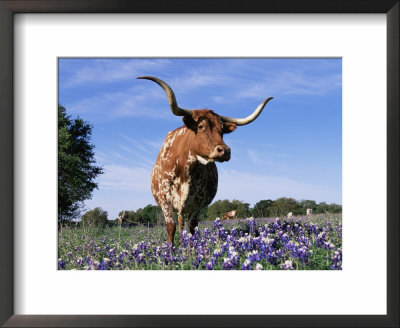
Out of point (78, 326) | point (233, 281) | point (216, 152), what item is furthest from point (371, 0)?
point (78, 326)

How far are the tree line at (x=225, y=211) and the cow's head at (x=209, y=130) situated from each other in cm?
83

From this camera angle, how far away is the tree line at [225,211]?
6.08 m

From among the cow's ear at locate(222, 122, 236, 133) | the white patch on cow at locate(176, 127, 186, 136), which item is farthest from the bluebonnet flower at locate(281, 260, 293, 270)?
the white patch on cow at locate(176, 127, 186, 136)

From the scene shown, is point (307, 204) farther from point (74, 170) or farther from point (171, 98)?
point (74, 170)

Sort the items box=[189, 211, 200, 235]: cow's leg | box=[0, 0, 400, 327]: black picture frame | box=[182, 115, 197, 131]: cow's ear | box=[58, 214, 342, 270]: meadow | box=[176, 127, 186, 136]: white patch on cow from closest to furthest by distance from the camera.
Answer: box=[0, 0, 400, 327]: black picture frame → box=[58, 214, 342, 270]: meadow → box=[182, 115, 197, 131]: cow's ear → box=[176, 127, 186, 136]: white patch on cow → box=[189, 211, 200, 235]: cow's leg

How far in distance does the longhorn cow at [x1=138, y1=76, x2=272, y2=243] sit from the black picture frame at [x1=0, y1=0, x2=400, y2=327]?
1607mm

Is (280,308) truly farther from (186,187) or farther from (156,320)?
(186,187)

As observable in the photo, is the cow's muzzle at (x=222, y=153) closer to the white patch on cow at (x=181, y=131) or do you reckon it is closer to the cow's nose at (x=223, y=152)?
the cow's nose at (x=223, y=152)

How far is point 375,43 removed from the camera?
433cm

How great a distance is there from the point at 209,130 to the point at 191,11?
1899 mm

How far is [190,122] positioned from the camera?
5.84m

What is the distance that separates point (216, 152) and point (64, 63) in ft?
7.08

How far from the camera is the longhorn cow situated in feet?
18.9

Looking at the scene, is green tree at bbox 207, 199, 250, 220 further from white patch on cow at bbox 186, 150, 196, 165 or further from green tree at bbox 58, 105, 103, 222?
green tree at bbox 58, 105, 103, 222
